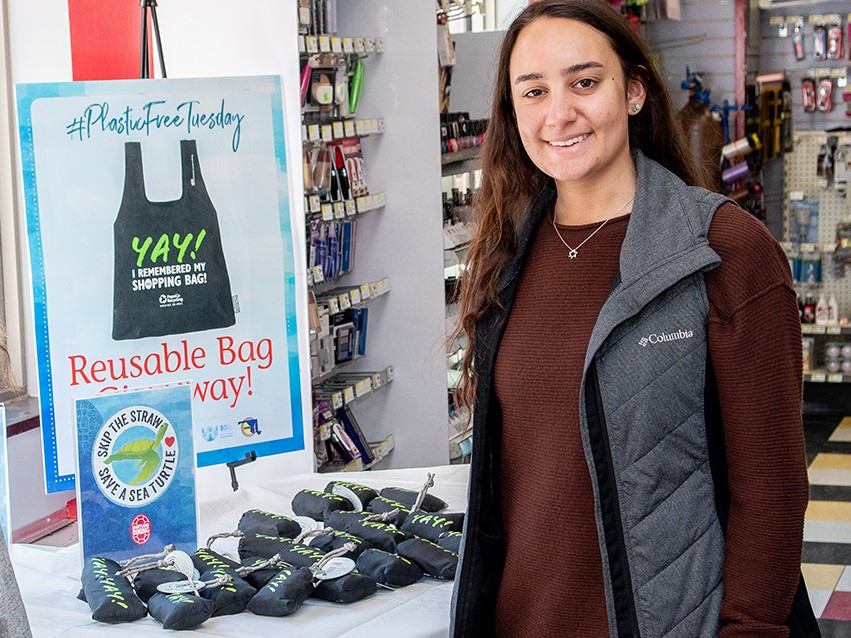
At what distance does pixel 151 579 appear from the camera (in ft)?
7.22

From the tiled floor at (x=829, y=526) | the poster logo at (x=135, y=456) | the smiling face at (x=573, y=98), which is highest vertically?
the smiling face at (x=573, y=98)

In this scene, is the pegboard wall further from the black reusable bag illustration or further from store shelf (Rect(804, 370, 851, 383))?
the black reusable bag illustration

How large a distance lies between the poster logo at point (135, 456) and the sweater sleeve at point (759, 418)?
1.27 m

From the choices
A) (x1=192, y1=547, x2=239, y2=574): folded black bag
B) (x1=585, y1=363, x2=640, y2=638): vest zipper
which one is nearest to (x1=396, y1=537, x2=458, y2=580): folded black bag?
(x1=192, y1=547, x2=239, y2=574): folded black bag

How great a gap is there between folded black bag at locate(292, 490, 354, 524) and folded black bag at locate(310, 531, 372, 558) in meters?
0.19

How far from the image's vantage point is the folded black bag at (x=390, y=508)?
2.53m

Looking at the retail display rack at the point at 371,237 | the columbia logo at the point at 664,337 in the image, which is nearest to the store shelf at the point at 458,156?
the retail display rack at the point at 371,237

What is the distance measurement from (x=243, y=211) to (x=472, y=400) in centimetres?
124

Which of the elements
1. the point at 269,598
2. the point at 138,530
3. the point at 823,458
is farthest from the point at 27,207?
the point at 823,458

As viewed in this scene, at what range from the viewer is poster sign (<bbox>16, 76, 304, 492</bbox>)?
276 cm

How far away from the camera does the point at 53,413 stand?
276 cm

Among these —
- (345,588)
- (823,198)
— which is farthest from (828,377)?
(345,588)

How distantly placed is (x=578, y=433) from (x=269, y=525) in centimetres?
104

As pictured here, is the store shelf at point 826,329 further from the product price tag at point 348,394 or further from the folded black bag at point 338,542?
the folded black bag at point 338,542
